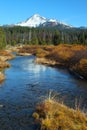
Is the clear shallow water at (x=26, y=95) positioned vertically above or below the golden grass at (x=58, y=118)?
below

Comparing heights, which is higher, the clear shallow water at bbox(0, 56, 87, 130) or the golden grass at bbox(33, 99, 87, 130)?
the golden grass at bbox(33, 99, 87, 130)

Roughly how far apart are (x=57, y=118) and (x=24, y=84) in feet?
61.2

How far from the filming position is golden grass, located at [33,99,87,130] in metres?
19.7

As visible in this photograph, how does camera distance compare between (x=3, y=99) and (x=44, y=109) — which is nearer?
(x=44, y=109)

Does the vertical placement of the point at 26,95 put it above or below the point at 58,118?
below

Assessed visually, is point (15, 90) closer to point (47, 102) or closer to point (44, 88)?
point (44, 88)

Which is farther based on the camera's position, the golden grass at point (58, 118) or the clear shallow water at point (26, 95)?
the clear shallow water at point (26, 95)

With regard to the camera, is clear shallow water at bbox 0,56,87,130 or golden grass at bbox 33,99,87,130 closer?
golden grass at bbox 33,99,87,130

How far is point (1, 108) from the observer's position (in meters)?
25.4

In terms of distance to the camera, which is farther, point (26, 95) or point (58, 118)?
point (26, 95)

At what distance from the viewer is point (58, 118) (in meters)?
20.8

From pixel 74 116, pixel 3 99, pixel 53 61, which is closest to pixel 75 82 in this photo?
pixel 3 99

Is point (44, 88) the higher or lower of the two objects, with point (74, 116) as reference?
lower

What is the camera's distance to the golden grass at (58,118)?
19656 millimetres
